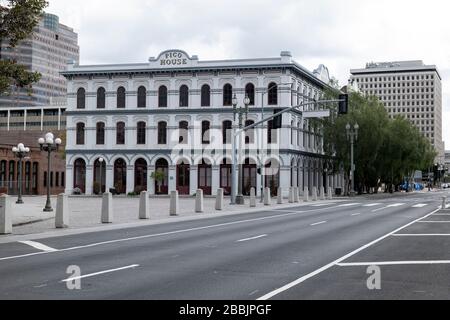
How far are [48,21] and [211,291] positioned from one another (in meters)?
193

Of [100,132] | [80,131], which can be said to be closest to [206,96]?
[100,132]

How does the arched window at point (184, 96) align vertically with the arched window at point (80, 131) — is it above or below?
above

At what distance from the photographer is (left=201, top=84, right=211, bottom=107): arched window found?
214ft

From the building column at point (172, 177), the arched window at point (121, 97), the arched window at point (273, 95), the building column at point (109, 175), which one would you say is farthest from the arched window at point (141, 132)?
the arched window at point (273, 95)

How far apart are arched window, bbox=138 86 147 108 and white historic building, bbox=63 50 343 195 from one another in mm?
108

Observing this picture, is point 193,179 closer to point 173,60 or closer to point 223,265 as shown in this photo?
point 173,60

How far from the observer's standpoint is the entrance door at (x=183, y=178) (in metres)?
65.8

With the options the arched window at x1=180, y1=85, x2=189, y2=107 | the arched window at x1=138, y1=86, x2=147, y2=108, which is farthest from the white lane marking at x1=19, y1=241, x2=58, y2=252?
the arched window at x1=138, y1=86, x2=147, y2=108

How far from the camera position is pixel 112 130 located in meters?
67.4

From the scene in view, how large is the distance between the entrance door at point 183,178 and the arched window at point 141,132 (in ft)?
16.5

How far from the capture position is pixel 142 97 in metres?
67.0

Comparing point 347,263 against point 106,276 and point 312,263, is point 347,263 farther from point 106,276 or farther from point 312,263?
point 106,276

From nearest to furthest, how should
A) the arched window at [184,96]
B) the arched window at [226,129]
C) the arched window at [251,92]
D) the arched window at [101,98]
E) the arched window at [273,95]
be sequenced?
1. the arched window at [273,95]
2. the arched window at [251,92]
3. the arched window at [226,129]
4. the arched window at [184,96]
5. the arched window at [101,98]

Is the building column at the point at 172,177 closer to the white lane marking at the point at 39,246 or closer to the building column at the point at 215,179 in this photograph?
the building column at the point at 215,179
